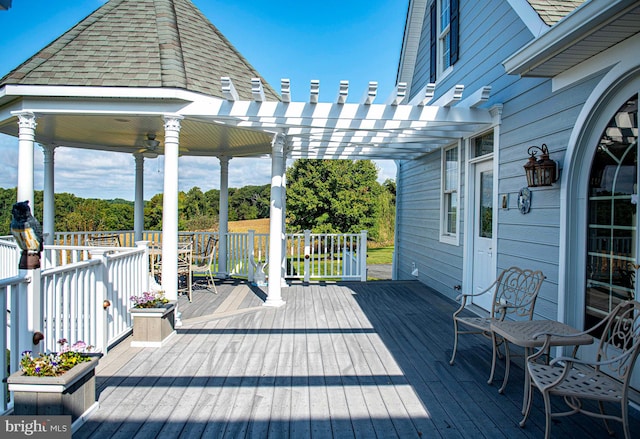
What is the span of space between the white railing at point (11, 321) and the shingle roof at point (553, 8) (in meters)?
4.74

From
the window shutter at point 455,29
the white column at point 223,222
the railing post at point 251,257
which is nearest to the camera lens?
the window shutter at point 455,29

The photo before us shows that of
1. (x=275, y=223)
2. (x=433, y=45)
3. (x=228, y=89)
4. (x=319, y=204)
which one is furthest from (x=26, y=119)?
(x=319, y=204)

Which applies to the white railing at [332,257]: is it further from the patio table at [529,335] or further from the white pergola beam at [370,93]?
the patio table at [529,335]

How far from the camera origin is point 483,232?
5184 millimetres

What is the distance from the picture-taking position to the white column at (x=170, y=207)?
439 centimetres

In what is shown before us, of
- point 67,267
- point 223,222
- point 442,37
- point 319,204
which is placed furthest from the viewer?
point 319,204

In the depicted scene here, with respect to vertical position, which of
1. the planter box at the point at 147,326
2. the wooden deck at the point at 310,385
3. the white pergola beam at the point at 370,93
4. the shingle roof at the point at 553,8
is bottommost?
the wooden deck at the point at 310,385

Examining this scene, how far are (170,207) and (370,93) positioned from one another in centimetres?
255

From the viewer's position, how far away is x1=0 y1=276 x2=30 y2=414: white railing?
233cm

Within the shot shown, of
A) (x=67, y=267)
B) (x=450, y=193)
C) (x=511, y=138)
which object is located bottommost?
(x=67, y=267)

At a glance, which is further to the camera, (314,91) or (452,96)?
(452,96)

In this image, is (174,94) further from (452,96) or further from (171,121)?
(452,96)

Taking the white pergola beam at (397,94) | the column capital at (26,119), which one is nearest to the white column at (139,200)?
the column capital at (26,119)

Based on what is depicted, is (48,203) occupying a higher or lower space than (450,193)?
lower
